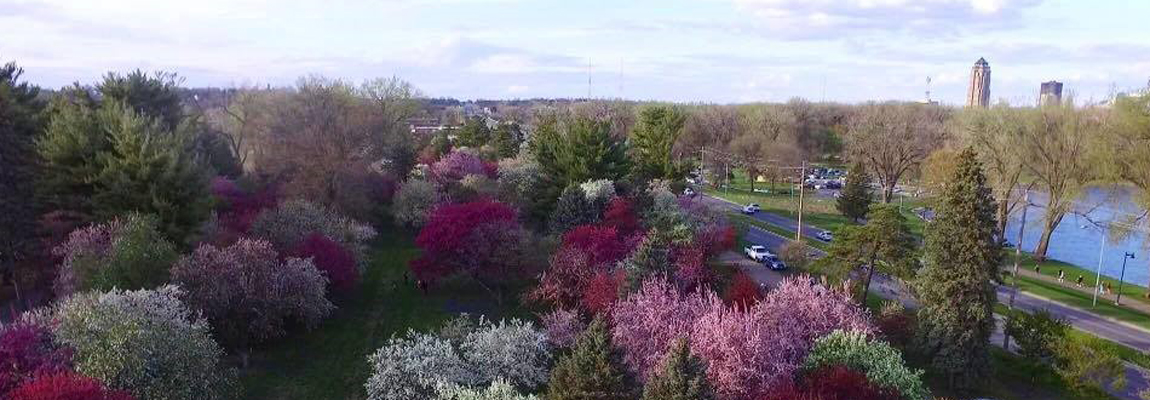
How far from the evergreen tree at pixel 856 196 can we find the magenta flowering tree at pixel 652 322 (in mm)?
34584

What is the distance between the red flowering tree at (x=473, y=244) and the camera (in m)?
30.7

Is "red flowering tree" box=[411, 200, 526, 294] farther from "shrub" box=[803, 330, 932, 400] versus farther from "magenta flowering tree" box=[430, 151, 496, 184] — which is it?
"magenta flowering tree" box=[430, 151, 496, 184]

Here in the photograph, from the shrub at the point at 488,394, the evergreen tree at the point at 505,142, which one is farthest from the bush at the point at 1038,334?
the evergreen tree at the point at 505,142

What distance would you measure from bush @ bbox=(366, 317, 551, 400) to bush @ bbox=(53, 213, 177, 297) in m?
8.26

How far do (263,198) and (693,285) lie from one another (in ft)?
79.5

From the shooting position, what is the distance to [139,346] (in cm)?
1728

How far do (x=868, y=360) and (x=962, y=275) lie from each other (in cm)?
636

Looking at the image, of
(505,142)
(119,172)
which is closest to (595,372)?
(119,172)

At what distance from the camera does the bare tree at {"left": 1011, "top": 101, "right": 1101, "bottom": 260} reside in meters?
40.5

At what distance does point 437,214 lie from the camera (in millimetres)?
32438

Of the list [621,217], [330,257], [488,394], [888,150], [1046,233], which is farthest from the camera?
[888,150]

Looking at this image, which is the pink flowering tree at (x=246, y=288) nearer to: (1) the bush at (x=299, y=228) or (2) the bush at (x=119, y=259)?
(2) the bush at (x=119, y=259)

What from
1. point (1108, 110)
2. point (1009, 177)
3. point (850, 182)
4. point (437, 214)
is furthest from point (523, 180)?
point (1108, 110)

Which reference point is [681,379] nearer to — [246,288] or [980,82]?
[246,288]
